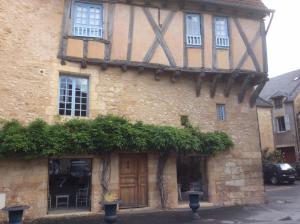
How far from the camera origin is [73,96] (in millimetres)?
8828

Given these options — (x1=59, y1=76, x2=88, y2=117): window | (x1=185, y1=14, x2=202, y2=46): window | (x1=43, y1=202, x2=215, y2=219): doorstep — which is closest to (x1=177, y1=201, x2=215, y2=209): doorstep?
(x1=43, y1=202, x2=215, y2=219): doorstep

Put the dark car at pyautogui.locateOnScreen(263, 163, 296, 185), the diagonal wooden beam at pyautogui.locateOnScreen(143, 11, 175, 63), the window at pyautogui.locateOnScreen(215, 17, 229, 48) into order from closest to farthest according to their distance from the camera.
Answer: the diagonal wooden beam at pyautogui.locateOnScreen(143, 11, 175, 63), the window at pyautogui.locateOnScreen(215, 17, 229, 48), the dark car at pyautogui.locateOnScreen(263, 163, 296, 185)

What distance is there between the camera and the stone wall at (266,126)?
21109 millimetres

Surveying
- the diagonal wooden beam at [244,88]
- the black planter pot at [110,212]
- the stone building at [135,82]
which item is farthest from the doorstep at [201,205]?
the diagonal wooden beam at [244,88]

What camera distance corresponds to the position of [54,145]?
7766 mm

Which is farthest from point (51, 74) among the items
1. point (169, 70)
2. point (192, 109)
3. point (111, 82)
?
point (192, 109)

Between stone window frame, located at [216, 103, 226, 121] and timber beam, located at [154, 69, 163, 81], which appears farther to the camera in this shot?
stone window frame, located at [216, 103, 226, 121]

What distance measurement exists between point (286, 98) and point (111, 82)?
674 inches

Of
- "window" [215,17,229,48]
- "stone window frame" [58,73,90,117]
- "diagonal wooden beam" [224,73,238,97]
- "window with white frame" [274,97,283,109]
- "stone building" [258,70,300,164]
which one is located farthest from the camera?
"window with white frame" [274,97,283,109]

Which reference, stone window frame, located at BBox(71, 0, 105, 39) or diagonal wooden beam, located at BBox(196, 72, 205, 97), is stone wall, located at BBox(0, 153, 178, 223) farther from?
diagonal wooden beam, located at BBox(196, 72, 205, 97)

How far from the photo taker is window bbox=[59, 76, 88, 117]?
28.6ft

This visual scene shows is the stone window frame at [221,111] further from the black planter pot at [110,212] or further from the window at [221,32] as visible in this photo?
the black planter pot at [110,212]

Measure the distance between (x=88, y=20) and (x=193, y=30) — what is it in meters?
3.44

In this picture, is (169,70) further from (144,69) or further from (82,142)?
(82,142)
